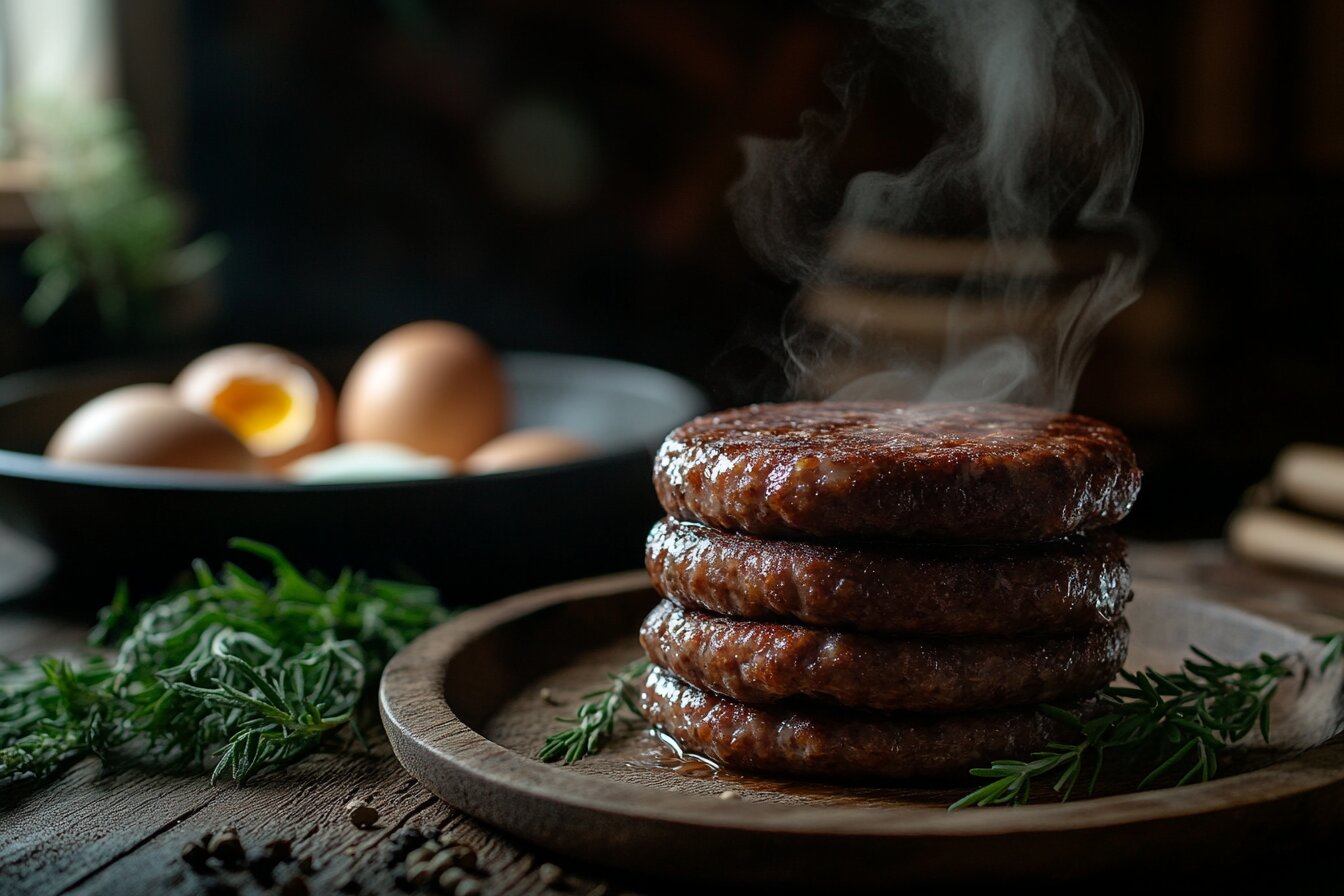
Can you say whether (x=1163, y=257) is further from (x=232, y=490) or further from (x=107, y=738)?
(x=107, y=738)

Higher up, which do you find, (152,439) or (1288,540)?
(152,439)

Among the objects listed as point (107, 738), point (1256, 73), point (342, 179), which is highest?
point (1256, 73)

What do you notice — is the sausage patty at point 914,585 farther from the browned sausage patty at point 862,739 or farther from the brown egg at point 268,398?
the brown egg at point 268,398

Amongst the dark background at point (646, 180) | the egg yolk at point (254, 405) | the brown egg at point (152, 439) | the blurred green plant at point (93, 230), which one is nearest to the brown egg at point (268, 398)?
the egg yolk at point (254, 405)

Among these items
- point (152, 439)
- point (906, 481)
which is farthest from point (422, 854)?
point (152, 439)

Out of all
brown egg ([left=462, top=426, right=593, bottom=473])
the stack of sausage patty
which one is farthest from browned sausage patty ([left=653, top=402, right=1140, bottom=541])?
brown egg ([left=462, top=426, right=593, bottom=473])

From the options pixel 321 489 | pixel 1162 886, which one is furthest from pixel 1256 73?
pixel 1162 886

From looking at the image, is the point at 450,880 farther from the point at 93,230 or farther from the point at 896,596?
the point at 93,230
